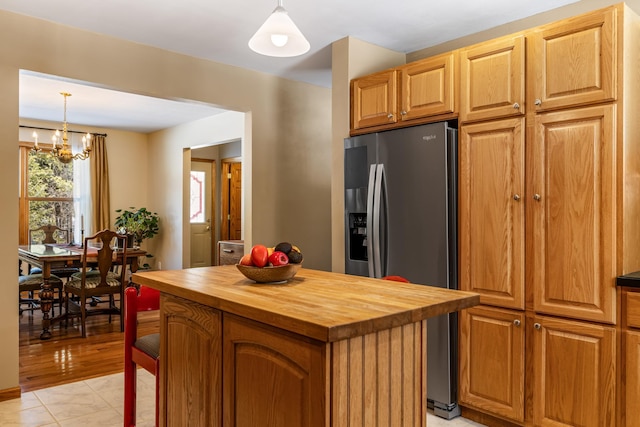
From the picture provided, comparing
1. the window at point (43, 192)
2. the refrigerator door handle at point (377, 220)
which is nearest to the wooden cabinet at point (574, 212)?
the refrigerator door handle at point (377, 220)

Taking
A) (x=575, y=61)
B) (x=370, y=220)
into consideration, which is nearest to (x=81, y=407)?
(x=370, y=220)

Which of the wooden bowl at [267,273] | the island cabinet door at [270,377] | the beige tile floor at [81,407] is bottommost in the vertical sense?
the beige tile floor at [81,407]

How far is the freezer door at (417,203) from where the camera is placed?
2.83m

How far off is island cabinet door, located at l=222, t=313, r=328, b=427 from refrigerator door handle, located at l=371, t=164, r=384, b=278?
65.3 inches

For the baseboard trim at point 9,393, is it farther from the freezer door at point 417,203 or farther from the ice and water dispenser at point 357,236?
the freezer door at point 417,203

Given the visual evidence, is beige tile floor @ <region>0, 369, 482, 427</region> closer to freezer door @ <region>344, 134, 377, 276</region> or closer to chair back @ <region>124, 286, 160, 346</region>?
chair back @ <region>124, 286, 160, 346</region>

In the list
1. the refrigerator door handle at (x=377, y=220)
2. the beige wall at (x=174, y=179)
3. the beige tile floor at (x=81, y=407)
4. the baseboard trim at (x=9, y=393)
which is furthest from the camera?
the beige wall at (x=174, y=179)

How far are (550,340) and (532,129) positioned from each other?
44.4 inches

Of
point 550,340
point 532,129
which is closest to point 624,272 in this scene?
point 550,340

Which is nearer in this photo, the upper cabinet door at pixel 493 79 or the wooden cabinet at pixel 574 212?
the wooden cabinet at pixel 574 212

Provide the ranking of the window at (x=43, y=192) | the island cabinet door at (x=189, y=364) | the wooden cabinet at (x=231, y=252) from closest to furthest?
the island cabinet door at (x=189, y=364) < the wooden cabinet at (x=231, y=252) < the window at (x=43, y=192)

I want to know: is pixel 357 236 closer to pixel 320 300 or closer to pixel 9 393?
pixel 320 300

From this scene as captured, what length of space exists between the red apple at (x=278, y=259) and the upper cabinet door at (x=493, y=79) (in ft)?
5.11

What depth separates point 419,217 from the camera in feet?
9.64
